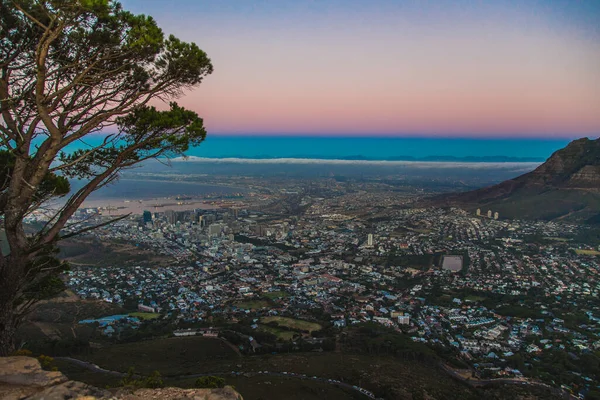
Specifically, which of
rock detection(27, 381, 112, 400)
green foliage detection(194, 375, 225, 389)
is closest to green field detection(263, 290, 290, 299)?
green foliage detection(194, 375, 225, 389)

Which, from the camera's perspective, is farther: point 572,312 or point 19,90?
point 572,312

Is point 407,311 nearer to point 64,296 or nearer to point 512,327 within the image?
point 512,327

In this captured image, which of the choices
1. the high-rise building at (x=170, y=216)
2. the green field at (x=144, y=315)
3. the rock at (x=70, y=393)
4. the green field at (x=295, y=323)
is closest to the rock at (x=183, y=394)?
the rock at (x=70, y=393)

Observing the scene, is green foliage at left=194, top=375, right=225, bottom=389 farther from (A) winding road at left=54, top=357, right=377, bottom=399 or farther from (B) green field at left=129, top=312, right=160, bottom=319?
(B) green field at left=129, top=312, right=160, bottom=319

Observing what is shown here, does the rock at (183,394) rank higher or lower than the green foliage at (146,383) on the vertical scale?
higher

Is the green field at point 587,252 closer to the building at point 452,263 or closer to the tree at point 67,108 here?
the building at point 452,263

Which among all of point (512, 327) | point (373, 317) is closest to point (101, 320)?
point (373, 317)
